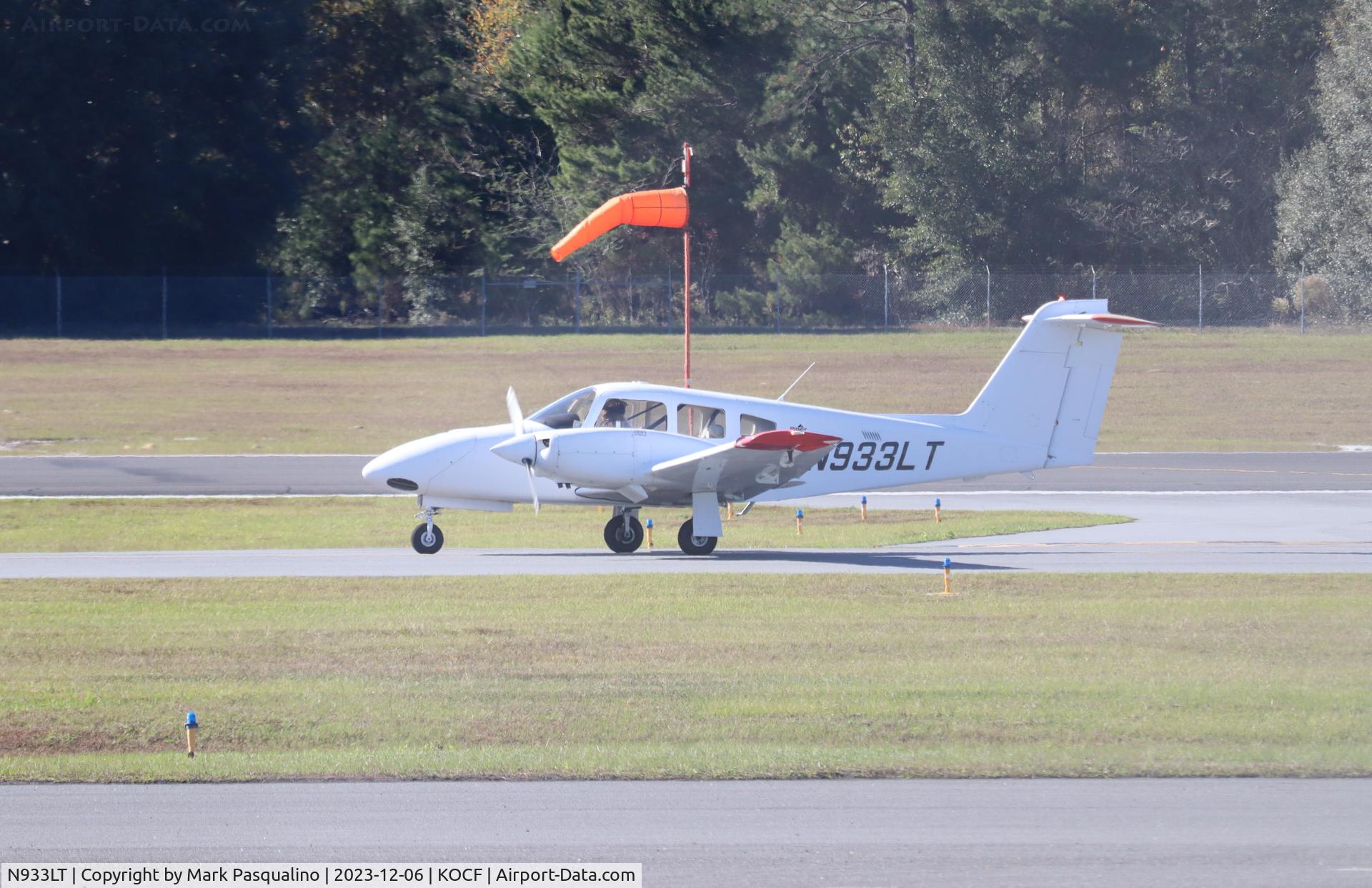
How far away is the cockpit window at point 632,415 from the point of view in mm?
17656

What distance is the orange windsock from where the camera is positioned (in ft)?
74.9

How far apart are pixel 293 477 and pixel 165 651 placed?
14936 mm

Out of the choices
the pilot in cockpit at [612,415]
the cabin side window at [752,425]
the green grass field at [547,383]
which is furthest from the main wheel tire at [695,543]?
the green grass field at [547,383]

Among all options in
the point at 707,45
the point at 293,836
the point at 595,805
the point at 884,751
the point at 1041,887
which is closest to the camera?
the point at 1041,887

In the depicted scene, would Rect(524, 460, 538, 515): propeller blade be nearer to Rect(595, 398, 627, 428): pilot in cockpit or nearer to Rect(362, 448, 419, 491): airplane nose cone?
Rect(595, 398, 627, 428): pilot in cockpit

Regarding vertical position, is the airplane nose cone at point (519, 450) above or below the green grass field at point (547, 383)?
below

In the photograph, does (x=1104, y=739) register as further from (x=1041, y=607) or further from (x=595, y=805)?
(x=1041, y=607)

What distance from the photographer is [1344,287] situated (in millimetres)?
48906

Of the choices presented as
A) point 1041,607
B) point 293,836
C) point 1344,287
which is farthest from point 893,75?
point 293,836

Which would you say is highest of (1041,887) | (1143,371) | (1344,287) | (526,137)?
(526,137)

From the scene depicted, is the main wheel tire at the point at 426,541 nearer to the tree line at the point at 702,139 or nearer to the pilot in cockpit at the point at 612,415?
the pilot in cockpit at the point at 612,415

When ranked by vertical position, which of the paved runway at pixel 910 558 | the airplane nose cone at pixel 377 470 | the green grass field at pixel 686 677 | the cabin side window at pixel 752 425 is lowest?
the green grass field at pixel 686 677

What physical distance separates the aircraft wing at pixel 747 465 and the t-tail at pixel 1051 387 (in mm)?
2600

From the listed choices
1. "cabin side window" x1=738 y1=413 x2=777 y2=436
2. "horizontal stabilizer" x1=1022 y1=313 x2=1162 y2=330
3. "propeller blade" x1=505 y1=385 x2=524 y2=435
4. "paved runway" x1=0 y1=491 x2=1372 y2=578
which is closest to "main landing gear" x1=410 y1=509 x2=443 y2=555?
"paved runway" x1=0 y1=491 x2=1372 y2=578
